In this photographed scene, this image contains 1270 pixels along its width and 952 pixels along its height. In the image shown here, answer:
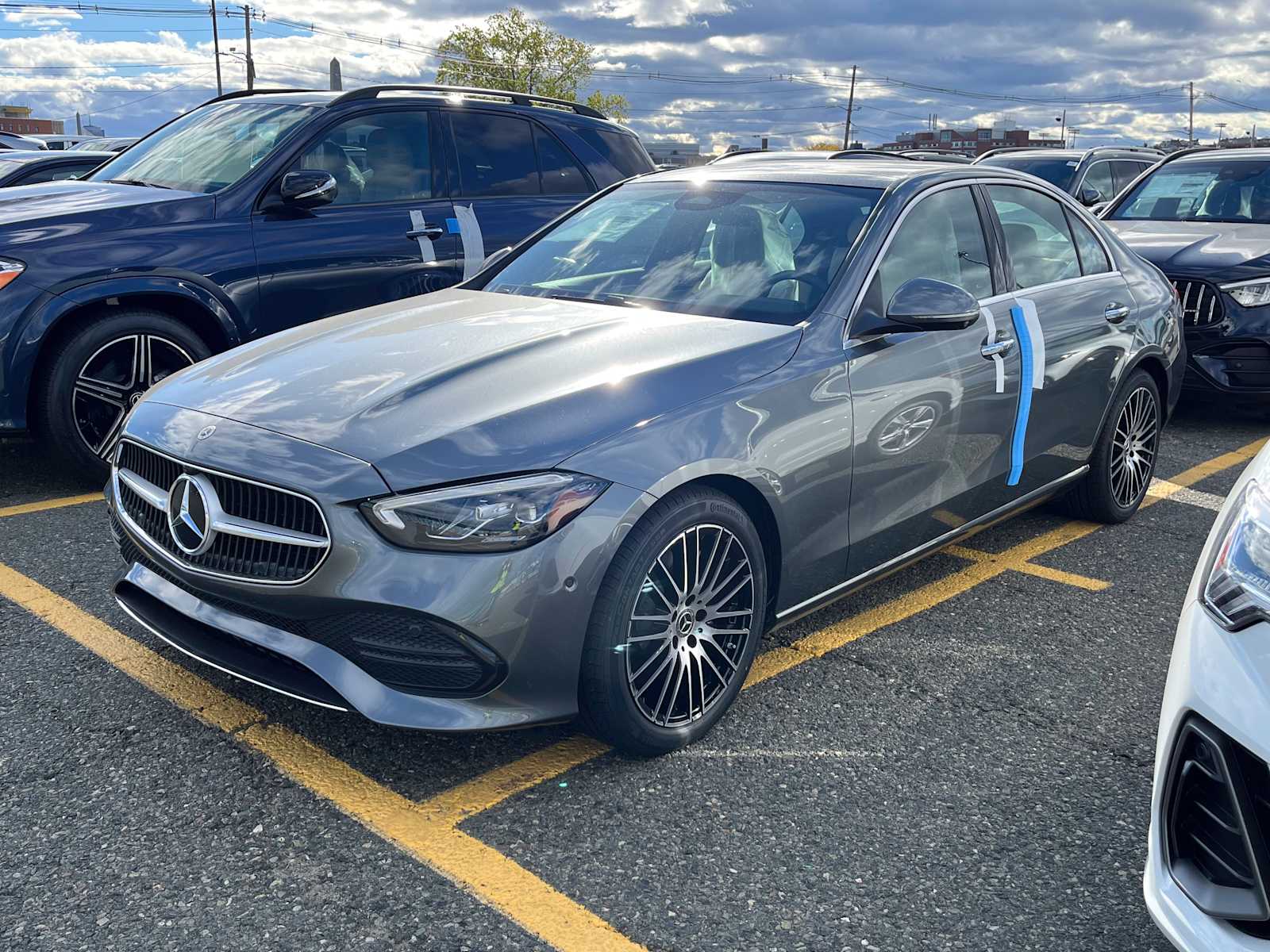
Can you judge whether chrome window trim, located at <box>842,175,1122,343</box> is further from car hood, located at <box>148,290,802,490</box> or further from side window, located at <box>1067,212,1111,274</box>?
car hood, located at <box>148,290,802,490</box>

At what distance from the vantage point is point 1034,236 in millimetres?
4555

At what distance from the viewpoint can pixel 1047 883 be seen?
8.55 feet

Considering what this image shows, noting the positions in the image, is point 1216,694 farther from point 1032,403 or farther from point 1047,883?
point 1032,403

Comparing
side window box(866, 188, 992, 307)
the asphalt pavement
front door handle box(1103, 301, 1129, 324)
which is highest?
side window box(866, 188, 992, 307)

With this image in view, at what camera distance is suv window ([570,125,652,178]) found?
7129 mm

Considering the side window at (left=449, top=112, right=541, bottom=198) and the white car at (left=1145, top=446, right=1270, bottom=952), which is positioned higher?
the side window at (left=449, top=112, right=541, bottom=198)

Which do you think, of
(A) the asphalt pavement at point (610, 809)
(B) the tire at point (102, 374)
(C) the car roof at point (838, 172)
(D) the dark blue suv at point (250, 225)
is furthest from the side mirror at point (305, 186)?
(A) the asphalt pavement at point (610, 809)

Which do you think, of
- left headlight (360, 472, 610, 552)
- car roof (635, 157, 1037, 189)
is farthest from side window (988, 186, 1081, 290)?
left headlight (360, 472, 610, 552)

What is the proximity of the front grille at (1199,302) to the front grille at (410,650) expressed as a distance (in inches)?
231

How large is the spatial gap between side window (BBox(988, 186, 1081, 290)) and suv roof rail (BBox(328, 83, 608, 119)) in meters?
2.99

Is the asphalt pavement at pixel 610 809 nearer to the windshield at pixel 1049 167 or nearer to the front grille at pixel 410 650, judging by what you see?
the front grille at pixel 410 650

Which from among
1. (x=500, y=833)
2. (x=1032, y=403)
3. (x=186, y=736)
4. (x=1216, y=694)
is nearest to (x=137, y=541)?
(x=186, y=736)

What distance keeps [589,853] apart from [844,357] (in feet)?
5.28

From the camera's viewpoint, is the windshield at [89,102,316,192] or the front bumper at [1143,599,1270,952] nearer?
Answer: the front bumper at [1143,599,1270,952]
